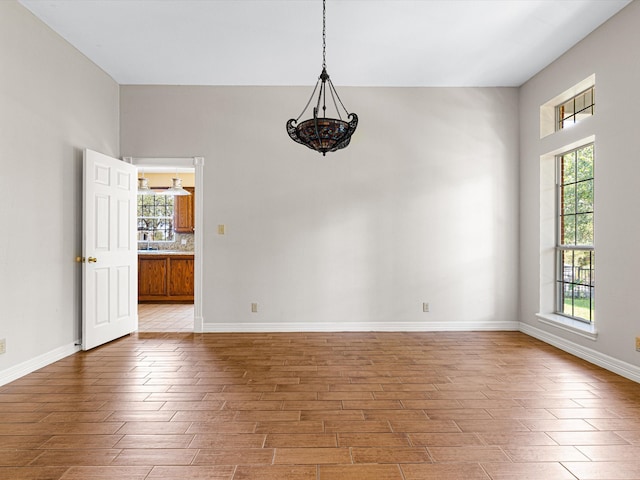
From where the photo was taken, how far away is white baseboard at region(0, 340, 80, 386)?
3.22 meters

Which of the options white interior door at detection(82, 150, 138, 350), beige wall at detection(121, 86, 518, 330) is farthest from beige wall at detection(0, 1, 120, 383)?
beige wall at detection(121, 86, 518, 330)

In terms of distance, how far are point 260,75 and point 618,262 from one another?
4198 millimetres

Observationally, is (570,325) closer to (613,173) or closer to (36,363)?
(613,173)

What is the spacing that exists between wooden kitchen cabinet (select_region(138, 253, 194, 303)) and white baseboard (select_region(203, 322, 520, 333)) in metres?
2.64

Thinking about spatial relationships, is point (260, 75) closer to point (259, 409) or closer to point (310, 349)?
point (310, 349)

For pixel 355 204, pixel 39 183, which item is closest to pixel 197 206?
pixel 39 183

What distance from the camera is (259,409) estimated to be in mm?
2691

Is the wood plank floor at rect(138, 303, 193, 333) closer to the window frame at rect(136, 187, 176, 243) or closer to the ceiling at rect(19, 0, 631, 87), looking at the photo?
the window frame at rect(136, 187, 176, 243)

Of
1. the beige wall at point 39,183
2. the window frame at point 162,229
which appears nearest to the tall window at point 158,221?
the window frame at point 162,229

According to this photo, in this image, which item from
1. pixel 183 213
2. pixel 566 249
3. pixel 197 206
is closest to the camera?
pixel 566 249

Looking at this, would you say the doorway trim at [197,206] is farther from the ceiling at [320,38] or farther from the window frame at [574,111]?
the window frame at [574,111]

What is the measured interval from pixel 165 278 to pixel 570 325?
21.0ft

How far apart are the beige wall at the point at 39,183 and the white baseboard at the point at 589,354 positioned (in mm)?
5098

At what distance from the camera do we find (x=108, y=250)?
177 inches
